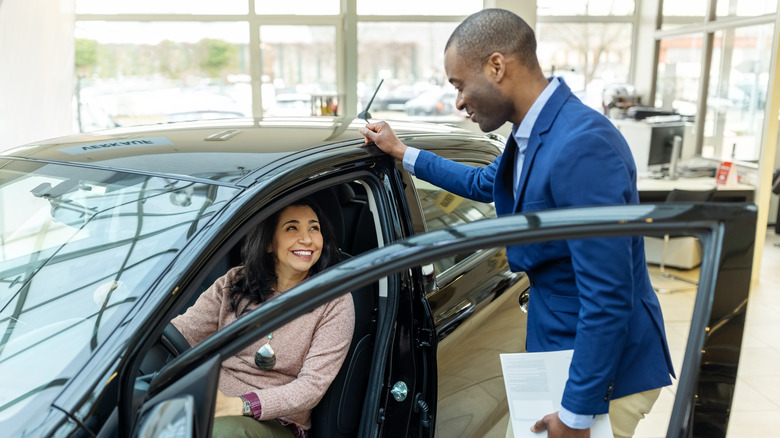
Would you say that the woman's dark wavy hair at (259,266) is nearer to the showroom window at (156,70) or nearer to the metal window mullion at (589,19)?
the showroom window at (156,70)

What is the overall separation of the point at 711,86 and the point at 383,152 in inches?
260

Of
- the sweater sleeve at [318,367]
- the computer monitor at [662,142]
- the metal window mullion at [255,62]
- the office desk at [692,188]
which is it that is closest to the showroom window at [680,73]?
the computer monitor at [662,142]

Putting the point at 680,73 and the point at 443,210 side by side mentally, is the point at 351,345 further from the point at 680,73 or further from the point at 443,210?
the point at 680,73

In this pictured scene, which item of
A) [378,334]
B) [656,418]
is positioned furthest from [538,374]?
[656,418]

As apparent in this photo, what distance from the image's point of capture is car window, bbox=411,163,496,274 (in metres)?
2.00

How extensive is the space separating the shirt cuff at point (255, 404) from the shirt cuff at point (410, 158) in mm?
739

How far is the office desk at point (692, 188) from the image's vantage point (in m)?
5.53

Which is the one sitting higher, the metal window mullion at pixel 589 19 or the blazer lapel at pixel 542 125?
the metal window mullion at pixel 589 19

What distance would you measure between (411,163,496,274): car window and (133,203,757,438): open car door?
850 mm

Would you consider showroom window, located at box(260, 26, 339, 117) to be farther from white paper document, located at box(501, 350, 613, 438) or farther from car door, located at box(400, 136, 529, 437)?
white paper document, located at box(501, 350, 613, 438)

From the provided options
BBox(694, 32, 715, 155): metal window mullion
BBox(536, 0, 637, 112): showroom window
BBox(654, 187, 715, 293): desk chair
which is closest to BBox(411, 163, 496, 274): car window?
BBox(654, 187, 715, 293): desk chair

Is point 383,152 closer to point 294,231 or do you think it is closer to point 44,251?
point 294,231

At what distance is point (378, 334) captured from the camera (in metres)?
1.75

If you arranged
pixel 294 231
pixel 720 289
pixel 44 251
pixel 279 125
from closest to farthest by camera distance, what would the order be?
pixel 720 289 → pixel 44 251 → pixel 294 231 → pixel 279 125
